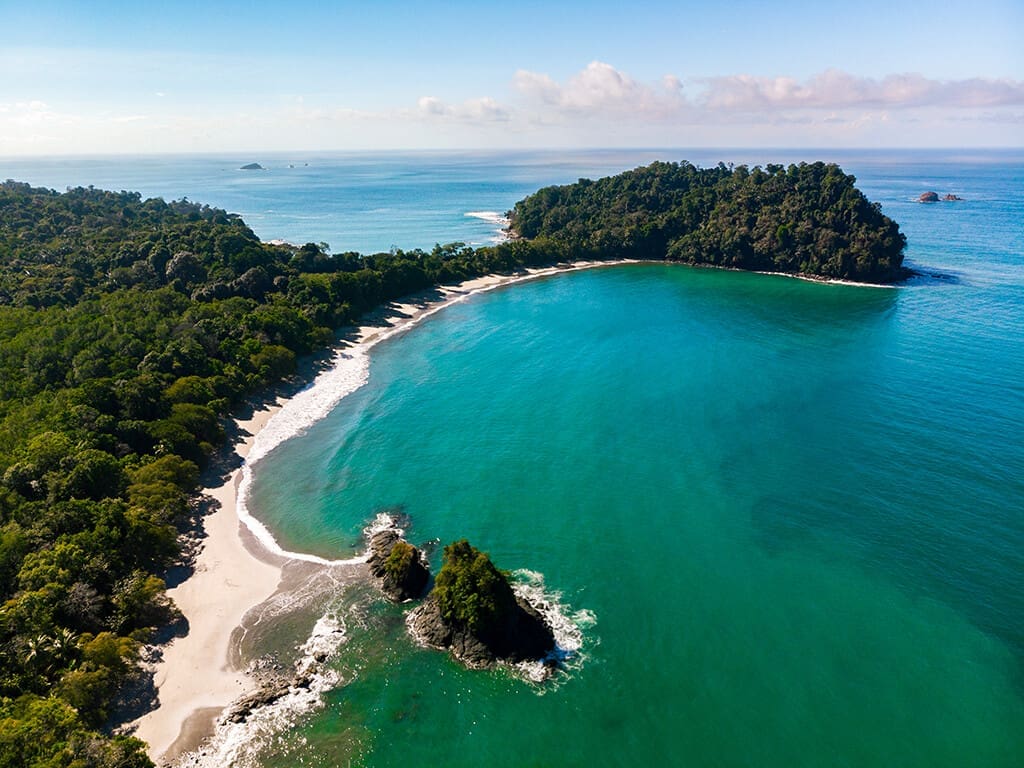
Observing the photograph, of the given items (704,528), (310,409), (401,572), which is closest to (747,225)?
(704,528)

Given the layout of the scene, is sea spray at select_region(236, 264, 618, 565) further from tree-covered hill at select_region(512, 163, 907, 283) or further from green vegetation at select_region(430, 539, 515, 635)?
tree-covered hill at select_region(512, 163, 907, 283)

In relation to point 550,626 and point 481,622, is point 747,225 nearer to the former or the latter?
point 550,626

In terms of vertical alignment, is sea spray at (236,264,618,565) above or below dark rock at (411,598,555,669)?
above

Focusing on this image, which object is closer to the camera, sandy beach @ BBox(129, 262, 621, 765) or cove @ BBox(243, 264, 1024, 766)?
cove @ BBox(243, 264, 1024, 766)

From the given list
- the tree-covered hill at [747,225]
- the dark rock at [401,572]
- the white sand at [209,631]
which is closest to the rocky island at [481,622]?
the dark rock at [401,572]

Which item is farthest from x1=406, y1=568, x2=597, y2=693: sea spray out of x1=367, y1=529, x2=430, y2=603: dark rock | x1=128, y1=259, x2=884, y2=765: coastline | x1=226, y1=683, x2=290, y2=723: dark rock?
x1=128, y1=259, x2=884, y2=765: coastline

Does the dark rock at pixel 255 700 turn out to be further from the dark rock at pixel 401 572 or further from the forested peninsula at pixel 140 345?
the dark rock at pixel 401 572

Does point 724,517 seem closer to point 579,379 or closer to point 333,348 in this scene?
point 579,379
